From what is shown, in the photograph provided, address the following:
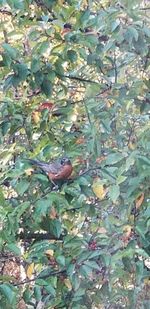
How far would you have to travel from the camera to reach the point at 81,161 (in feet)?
4.05

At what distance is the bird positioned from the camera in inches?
44.5

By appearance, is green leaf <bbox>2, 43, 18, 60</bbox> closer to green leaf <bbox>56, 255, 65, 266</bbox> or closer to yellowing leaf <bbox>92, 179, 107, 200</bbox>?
yellowing leaf <bbox>92, 179, 107, 200</bbox>

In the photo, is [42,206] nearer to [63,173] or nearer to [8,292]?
[63,173]

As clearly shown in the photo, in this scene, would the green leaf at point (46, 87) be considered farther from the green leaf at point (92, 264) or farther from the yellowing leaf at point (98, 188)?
the green leaf at point (92, 264)

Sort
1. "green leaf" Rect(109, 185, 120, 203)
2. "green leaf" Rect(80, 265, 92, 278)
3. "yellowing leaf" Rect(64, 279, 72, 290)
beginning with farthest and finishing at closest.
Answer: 1. "yellowing leaf" Rect(64, 279, 72, 290)
2. "green leaf" Rect(80, 265, 92, 278)
3. "green leaf" Rect(109, 185, 120, 203)

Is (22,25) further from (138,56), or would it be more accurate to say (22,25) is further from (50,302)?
(50,302)

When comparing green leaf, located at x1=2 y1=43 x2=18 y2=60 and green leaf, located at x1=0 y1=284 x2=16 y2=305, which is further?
green leaf, located at x1=2 y1=43 x2=18 y2=60

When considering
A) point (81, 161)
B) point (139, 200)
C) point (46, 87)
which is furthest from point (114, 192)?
point (46, 87)

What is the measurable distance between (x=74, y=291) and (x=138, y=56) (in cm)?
63

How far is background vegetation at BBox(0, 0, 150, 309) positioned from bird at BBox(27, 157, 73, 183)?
2 cm

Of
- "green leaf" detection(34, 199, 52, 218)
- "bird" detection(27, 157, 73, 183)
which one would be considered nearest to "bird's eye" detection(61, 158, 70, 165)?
"bird" detection(27, 157, 73, 183)

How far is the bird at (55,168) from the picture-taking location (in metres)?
1.13

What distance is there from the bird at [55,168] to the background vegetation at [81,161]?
0.02 meters

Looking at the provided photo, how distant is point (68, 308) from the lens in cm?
128
